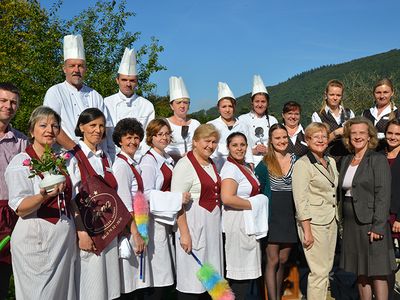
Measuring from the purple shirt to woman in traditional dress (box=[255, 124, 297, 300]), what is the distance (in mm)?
2644

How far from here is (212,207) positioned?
15.5ft

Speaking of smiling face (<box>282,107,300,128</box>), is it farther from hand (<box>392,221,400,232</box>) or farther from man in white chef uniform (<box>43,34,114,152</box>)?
man in white chef uniform (<box>43,34,114,152</box>)

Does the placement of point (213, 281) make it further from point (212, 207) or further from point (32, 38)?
point (32, 38)

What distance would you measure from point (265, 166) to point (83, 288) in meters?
2.54

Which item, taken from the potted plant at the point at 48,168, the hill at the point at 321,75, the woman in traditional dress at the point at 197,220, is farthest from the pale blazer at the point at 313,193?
the hill at the point at 321,75

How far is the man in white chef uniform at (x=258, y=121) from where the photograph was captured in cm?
637

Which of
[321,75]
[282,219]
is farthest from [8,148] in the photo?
[321,75]

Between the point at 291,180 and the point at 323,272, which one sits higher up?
the point at 291,180

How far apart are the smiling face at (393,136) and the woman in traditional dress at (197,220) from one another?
2133 millimetres

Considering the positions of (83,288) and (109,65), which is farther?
(109,65)

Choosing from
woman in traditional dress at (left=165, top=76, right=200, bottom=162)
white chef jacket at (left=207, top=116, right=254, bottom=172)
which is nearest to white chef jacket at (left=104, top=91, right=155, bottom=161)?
woman in traditional dress at (left=165, top=76, right=200, bottom=162)

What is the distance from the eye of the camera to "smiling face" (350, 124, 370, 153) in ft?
16.6

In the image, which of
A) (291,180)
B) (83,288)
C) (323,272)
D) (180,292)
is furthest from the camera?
(291,180)

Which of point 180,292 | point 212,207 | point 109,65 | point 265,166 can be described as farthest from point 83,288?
point 109,65
